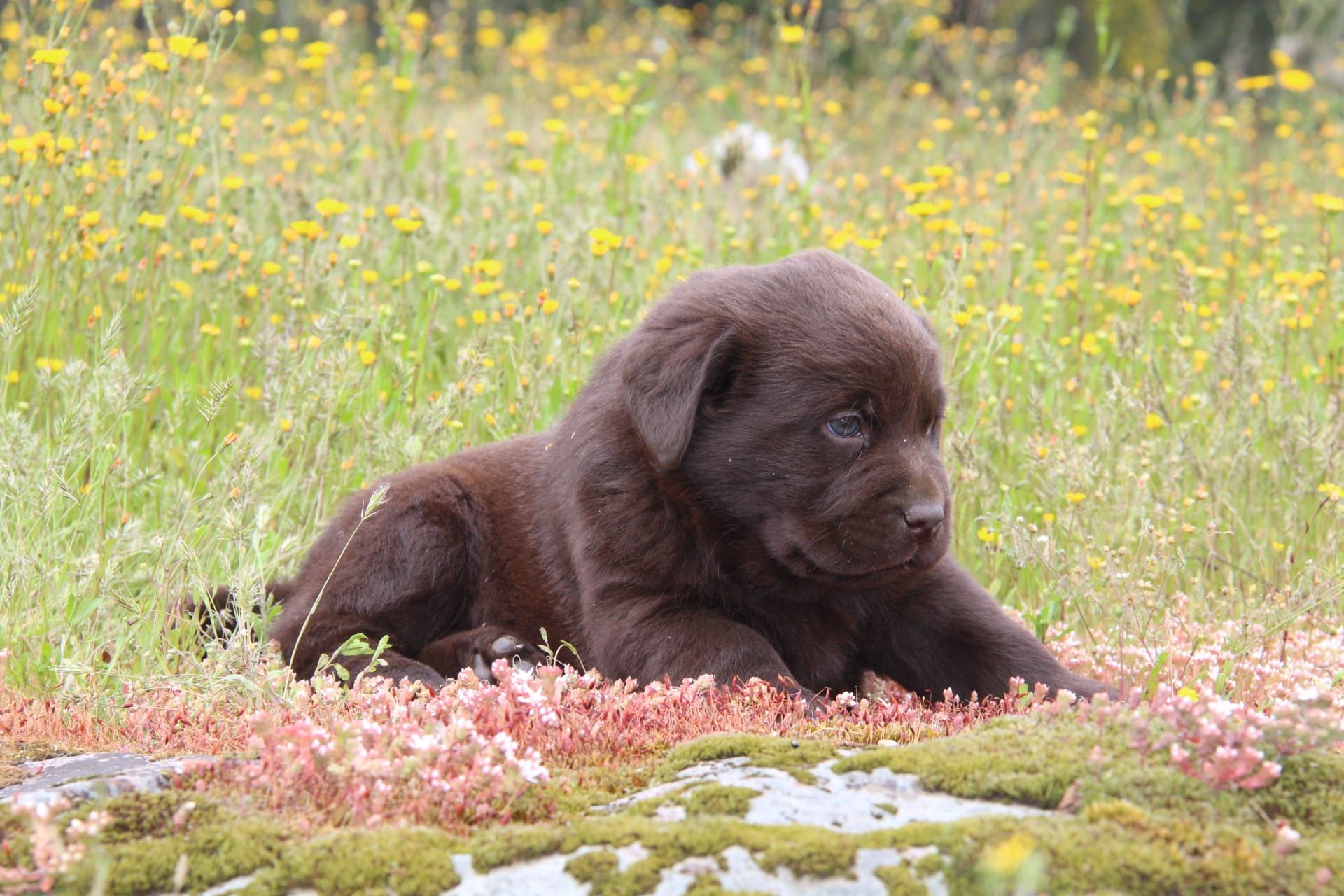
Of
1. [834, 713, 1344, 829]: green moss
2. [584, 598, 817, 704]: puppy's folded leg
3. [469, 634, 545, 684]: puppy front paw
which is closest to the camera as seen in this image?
[834, 713, 1344, 829]: green moss

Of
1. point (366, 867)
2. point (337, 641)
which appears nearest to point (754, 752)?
point (366, 867)

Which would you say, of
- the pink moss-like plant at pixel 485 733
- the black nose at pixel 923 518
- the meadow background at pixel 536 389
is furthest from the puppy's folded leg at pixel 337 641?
the black nose at pixel 923 518

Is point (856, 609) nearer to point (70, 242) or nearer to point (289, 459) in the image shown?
point (289, 459)

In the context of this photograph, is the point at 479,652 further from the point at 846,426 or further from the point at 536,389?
the point at 536,389

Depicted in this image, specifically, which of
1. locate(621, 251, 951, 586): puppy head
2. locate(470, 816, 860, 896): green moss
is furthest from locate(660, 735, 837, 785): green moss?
locate(621, 251, 951, 586): puppy head

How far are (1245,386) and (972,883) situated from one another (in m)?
3.83

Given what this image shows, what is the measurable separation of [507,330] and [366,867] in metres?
4.05

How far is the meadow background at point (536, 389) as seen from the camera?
249 cm

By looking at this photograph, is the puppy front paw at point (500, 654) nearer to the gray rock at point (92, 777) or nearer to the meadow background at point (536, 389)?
the meadow background at point (536, 389)

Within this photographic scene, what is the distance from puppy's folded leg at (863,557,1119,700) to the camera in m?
3.76

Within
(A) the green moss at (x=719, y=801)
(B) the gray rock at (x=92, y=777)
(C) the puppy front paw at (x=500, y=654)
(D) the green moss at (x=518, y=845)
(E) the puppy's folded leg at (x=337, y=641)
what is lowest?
(E) the puppy's folded leg at (x=337, y=641)

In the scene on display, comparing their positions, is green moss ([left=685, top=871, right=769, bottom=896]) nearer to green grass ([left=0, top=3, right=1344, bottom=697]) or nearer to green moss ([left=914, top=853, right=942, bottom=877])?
green moss ([left=914, top=853, right=942, bottom=877])

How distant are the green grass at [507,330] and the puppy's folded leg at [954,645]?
19 centimetres

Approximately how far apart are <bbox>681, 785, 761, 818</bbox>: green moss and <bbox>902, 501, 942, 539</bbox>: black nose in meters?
1.21
